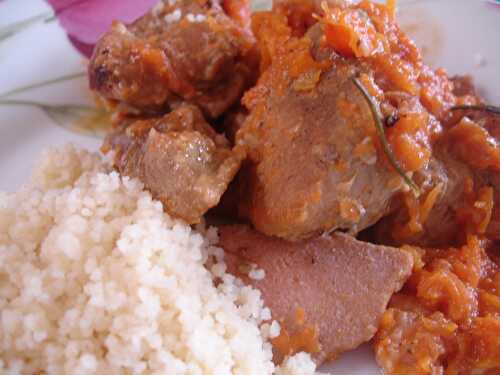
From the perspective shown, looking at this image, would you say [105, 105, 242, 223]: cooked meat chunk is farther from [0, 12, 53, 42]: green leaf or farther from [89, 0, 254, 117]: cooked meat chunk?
[0, 12, 53, 42]: green leaf

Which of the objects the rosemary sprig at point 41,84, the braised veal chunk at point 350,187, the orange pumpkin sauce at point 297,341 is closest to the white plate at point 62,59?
the rosemary sprig at point 41,84

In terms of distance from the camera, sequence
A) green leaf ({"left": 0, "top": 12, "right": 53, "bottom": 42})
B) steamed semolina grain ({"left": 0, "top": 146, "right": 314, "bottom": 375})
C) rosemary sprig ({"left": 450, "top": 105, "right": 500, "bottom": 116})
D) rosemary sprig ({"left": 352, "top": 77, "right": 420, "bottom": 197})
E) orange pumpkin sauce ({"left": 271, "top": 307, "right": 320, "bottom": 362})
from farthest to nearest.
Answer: green leaf ({"left": 0, "top": 12, "right": 53, "bottom": 42})
rosemary sprig ({"left": 450, "top": 105, "right": 500, "bottom": 116})
orange pumpkin sauce ({"left": 271, "top": 307, "right": 320, "bottom": 362})
rosemary sprig ({"left": 352, "top": 77, "right": 420, "bottom": 197})
steamed semolina grain ({"left": 0, "top": 146, "right": 314, "bottom": 375})

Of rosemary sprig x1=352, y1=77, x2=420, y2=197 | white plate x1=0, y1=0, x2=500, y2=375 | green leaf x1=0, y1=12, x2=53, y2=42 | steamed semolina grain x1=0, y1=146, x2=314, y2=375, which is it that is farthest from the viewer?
green leaf x1=0, y1=12, x2=53, y2=42

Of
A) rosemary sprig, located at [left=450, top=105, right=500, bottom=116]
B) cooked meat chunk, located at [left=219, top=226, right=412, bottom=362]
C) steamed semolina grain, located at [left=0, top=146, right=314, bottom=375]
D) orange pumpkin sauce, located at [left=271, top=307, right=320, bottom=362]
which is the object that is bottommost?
orange pumpkin sauce, located at [left=271, top=307, right=320, bottom=362]

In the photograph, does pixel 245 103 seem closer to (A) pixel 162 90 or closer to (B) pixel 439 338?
(A) pixel 162 90

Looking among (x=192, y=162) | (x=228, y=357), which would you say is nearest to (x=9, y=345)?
(x=228, y=357)

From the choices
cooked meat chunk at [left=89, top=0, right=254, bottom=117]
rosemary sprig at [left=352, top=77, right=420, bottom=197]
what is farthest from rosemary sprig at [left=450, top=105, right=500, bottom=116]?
cooked meat chunk at [left=89, top=0, right=254, bottom=117]

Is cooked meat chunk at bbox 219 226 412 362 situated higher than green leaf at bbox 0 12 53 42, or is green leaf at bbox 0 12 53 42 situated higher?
green leaf at bbox 0 12 53 42
